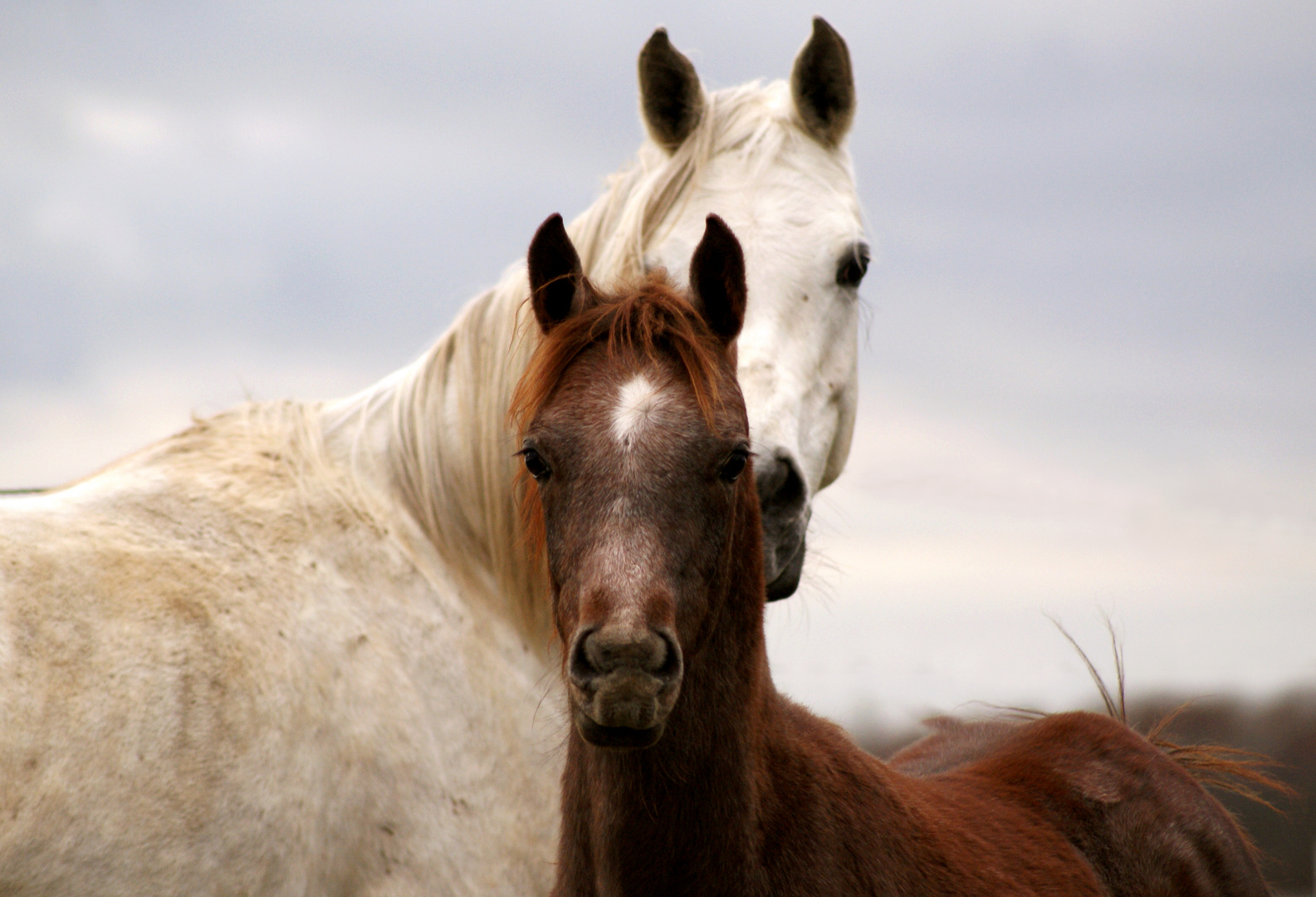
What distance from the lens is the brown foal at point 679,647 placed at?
2123mm

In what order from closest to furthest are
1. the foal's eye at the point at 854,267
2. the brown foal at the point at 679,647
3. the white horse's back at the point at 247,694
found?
1. the brown foal at the point at 679,647
2. the white horse's back at the point at 247,694
3. the foal's eye at the point at 854,267

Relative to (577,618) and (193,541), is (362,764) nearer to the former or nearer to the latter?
(193,541)

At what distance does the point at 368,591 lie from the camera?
371 cm

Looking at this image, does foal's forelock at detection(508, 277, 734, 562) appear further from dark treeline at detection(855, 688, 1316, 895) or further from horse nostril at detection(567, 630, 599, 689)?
dark treeline at detection(855, 688, 1316, 895)

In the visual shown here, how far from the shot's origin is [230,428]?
4.04 meters

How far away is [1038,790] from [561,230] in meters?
2.34

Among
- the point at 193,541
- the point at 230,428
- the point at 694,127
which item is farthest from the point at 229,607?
the point at 694,127

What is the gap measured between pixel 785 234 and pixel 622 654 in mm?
2230

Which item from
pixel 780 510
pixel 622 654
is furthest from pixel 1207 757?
pixel 622 654

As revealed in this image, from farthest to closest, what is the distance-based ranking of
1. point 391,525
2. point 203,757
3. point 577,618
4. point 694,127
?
point 694,127 < point 391,525 < point 203,757 < point 577,618

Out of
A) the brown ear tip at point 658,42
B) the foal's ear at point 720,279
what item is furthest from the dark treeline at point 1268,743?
the brown ear tip at point 658,42

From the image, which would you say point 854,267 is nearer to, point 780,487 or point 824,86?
point 824,86

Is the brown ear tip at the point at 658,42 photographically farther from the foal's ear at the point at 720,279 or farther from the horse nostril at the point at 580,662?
the horse nostril at the point at 580,662

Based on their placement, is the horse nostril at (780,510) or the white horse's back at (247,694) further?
the horse nostril at (780,510)
